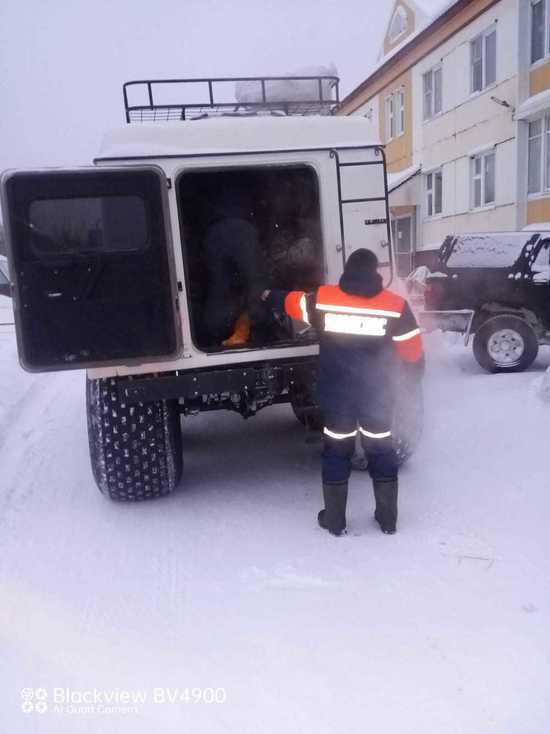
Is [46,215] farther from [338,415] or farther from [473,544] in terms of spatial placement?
[473,544]

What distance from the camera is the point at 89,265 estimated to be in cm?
360

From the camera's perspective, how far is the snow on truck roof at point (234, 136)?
378cm

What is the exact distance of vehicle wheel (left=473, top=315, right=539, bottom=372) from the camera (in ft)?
24.4

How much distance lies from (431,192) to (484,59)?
13.6ft

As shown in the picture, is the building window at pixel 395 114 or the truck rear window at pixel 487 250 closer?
the truck rear window at pixel 487 250

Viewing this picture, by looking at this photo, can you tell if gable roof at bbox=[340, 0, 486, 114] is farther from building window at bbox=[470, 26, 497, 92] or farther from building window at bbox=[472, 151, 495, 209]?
building window at bbox=[472, 151, 495, 209]

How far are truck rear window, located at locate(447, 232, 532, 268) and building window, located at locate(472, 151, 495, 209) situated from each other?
8.27 metres

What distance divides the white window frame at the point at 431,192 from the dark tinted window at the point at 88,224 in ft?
52.0

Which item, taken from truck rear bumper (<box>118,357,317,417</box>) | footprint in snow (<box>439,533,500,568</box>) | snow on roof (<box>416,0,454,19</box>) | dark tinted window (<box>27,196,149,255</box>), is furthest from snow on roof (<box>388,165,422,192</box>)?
footprint in snow (<box>439,533,500,568</box>)

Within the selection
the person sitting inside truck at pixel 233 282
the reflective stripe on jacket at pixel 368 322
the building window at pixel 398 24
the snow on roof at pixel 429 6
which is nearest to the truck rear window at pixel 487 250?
the person sitting inside truck at pixel 233 282

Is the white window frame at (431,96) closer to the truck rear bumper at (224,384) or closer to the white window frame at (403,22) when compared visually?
the white window frame at (403,22)

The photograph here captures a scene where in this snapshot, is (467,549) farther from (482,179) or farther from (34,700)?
(482,179)

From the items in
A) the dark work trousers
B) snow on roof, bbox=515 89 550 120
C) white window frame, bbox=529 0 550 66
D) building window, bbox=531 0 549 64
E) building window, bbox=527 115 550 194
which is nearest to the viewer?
the dark work trousers

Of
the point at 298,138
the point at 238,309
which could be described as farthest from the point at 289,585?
the point at 298,138
